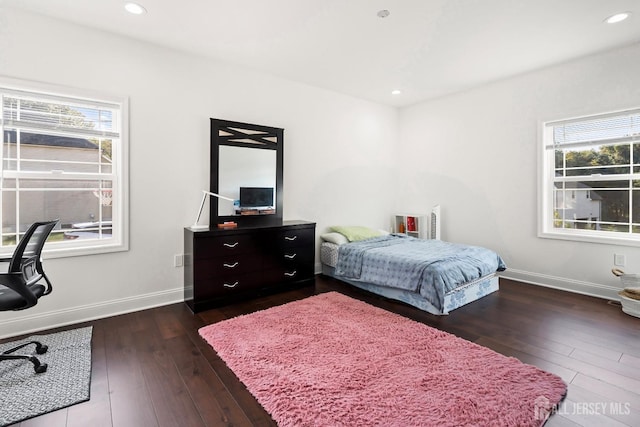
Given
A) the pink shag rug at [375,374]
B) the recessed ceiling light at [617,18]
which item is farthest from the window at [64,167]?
the recessed ceiling light at [617,18]

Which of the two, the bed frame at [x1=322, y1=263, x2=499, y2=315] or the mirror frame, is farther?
the mirror frame

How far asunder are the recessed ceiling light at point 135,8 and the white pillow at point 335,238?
3026mm

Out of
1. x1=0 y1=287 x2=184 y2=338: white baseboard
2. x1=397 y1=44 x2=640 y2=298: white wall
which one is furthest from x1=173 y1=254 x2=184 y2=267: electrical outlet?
x1=397 y1=44 x2=640 y2=298: white wall

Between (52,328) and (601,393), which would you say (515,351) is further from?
(52,328)

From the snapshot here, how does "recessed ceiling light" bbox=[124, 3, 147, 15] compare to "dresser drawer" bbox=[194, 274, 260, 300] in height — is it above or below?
above

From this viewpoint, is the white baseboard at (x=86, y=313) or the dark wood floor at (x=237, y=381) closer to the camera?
the dark wood floor at (x=237, y=381)

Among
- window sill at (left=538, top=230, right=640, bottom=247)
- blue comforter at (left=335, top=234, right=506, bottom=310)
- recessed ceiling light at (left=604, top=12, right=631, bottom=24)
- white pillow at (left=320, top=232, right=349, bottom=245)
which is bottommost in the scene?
blue comforter at (left=335, top=234, right=506, bottom=310)

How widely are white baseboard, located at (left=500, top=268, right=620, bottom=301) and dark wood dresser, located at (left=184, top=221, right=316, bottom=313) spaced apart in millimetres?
2701

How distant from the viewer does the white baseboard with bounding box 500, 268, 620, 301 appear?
338 centimetres

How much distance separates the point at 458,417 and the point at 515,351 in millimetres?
1003

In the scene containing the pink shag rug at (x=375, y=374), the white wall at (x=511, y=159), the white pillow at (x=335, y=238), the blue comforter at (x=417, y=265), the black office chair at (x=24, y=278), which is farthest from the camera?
the white pillow at (x=335, y=238)

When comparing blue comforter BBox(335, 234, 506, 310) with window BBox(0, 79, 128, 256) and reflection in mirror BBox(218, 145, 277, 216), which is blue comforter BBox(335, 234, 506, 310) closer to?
reflection in mirror BBox(218, 145, 277, 216)

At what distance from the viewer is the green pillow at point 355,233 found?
4.27m

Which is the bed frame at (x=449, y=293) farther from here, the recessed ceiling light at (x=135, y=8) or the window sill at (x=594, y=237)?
the recessed ceiling light at (x=135, y=8)
